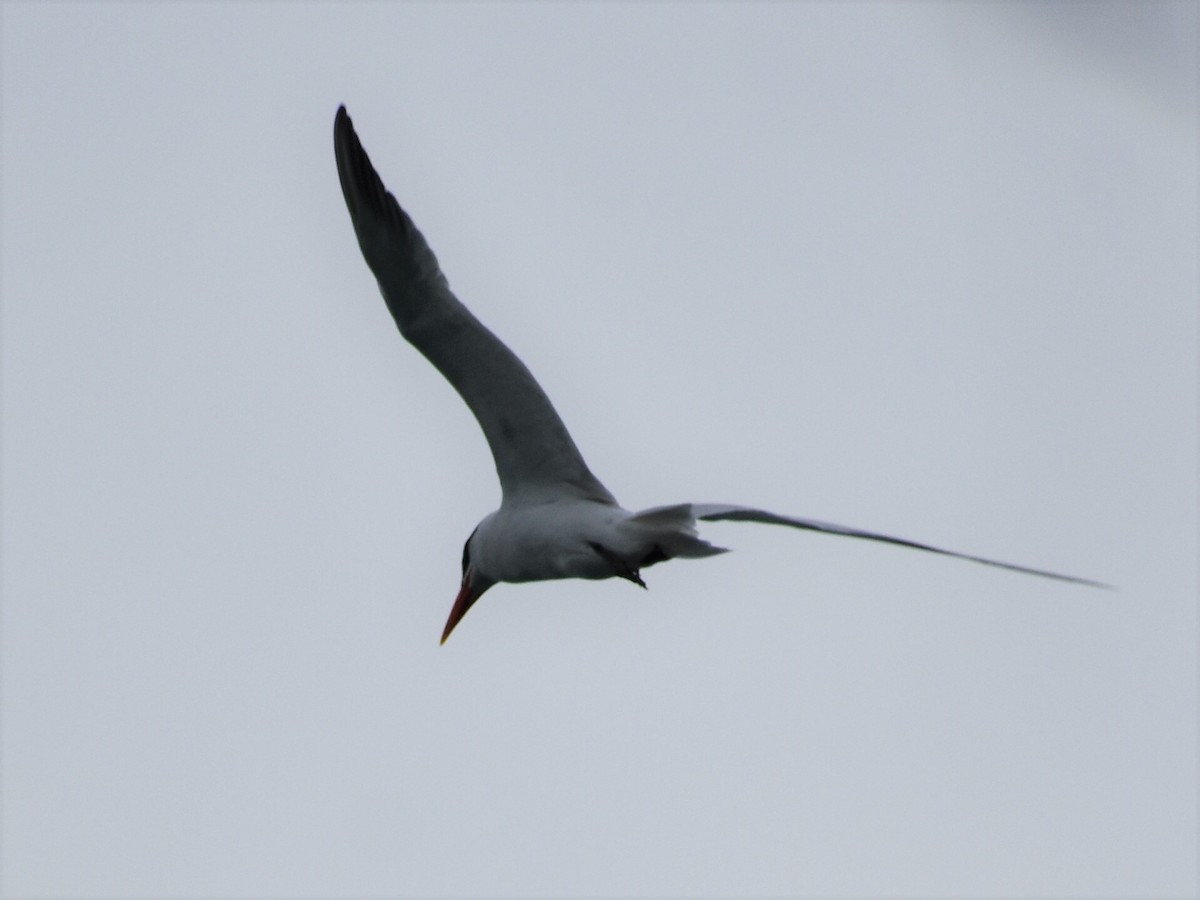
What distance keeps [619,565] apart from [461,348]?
148 centimetres

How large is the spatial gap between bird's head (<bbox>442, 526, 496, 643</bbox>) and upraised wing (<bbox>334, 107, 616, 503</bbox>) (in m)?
0.75

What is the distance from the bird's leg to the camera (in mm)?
7375

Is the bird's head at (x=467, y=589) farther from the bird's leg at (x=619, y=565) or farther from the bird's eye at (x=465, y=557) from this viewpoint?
the bird's leg at (x=619, y=565)

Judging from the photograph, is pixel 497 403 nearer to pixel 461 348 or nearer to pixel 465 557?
pixel 461 348

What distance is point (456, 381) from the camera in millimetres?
8312

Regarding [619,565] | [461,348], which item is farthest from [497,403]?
[619,565]

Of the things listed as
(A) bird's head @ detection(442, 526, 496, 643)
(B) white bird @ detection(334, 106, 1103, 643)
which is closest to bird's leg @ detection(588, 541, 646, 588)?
(B) white bird @ detection(334, 106, 1103, 643)

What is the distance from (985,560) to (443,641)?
4785 millimetres

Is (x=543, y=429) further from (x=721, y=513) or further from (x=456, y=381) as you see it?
(x=721, y=513)

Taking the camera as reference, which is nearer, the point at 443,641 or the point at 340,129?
the point at 340,129

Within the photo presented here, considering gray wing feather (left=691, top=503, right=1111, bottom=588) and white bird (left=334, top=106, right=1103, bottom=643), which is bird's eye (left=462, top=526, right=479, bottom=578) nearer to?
white bird (left=334, top=106, right=1103, bottom=643)

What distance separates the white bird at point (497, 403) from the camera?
7.86 metres

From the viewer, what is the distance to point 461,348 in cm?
817

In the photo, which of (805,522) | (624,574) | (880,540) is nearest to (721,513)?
(805,522)
